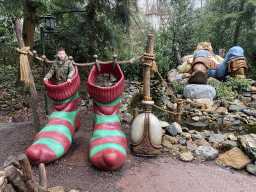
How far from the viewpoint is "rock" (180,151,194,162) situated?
90.7 inches

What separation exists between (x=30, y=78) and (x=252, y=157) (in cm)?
293

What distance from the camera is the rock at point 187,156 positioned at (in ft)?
7.55

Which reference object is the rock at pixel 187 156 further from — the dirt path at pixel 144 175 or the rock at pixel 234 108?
the rock at pixel 234 108

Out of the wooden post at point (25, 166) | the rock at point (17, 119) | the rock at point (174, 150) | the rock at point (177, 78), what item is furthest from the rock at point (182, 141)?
the rock at point (177, 78)

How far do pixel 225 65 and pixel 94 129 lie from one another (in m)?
5.66

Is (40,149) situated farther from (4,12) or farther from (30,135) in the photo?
(4,12)

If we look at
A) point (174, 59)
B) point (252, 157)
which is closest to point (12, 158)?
point (252, 157)

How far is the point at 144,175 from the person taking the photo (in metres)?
1.95

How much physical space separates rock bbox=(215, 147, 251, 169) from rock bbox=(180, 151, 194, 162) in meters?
0.30

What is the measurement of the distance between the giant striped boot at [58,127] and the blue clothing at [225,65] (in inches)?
217

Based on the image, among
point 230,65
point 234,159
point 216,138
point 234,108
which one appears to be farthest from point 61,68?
point 230,65

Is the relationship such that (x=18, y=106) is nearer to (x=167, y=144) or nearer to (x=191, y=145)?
(x=167, y=144)

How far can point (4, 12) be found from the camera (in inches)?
117

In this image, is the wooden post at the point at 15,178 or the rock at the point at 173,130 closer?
the wooden post at the point at 15,178
